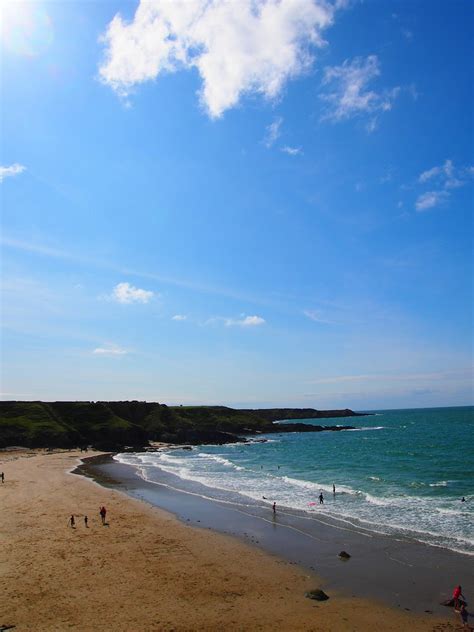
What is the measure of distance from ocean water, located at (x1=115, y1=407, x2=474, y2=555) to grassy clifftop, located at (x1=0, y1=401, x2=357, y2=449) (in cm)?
1954

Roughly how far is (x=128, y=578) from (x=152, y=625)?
5.12 metres

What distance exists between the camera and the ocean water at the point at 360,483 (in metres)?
30.6

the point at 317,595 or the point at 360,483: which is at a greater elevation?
the point at 360,483

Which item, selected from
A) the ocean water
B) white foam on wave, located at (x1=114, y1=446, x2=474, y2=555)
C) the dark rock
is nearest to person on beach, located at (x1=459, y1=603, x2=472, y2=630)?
the dark rock

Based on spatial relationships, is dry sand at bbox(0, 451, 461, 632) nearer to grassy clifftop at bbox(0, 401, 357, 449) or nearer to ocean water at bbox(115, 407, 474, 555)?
ocean water at bbox(115, 407, 474, 555)

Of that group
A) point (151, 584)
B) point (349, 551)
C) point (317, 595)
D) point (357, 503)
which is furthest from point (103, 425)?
point (317, 595)

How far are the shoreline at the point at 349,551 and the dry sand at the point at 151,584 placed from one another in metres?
1.11

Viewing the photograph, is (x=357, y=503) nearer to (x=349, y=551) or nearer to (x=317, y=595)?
(x=349, y=551)

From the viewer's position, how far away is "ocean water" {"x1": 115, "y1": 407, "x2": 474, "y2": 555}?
30.6m

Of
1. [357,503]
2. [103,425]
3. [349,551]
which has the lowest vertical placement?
[349,551]

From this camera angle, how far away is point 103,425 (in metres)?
101

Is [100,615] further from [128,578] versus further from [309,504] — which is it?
[309,504]

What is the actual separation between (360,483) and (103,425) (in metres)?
70.4

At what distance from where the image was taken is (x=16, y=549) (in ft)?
83.2
